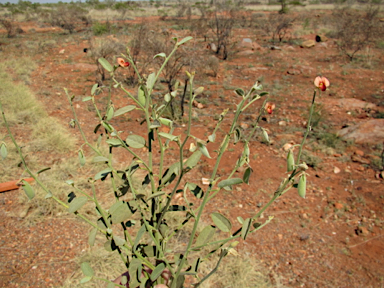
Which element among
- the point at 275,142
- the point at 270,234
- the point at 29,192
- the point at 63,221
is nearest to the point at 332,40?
the point at 275,142

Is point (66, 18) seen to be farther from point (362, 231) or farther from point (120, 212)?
point (120, 212)

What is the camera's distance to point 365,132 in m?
4.67

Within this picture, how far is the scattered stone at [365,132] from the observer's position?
14.9 feet

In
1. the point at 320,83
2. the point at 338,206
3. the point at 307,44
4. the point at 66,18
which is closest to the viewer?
the point at 320,83

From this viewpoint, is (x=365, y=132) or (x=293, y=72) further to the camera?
(x=293, y=72)

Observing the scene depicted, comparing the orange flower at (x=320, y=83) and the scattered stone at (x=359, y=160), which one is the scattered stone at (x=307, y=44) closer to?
the scattered stone at (x=359, y=160)

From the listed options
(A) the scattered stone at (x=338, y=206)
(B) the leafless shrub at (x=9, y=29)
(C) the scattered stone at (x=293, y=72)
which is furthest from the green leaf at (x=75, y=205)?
(B) the leafless shrub at (x=9, y=29)

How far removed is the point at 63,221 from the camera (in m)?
2.61

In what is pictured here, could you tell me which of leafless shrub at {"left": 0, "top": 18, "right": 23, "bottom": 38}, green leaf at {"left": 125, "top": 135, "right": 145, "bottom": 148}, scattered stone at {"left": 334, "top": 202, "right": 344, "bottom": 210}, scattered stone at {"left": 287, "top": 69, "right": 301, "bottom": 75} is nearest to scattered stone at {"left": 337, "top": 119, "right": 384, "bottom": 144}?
scattered stone at {"left": 334, "top": 202, "right": 344, "bottom": 210}

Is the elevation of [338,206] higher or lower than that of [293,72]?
lower

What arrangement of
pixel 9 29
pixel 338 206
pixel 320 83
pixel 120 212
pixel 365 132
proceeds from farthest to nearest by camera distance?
pixel 9 29 → pixel 365 132 → pixel 338 206 → pixel 120 212 → pixel 320 83

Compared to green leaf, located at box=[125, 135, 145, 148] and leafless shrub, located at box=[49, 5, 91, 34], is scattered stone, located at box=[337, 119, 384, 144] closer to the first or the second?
green leaf, located at box=[125, 135, 145, 148]

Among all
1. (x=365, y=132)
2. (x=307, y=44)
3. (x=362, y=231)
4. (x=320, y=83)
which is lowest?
(x=362, y=231)

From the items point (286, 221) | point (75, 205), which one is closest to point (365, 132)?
point (286, 221)
